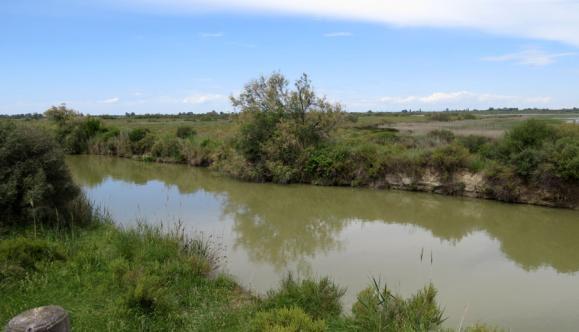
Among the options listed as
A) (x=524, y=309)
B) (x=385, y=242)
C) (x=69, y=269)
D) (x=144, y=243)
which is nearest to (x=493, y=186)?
(x=385, y=242)

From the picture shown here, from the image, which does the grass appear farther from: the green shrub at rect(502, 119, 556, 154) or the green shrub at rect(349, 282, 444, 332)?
the green shrub at rect(502, 119, 556, 154)

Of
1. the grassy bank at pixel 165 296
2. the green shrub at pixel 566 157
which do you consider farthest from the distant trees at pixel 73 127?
the green shrub at pixel 566 157

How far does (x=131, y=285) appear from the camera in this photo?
5.44 meters

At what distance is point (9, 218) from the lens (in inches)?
341

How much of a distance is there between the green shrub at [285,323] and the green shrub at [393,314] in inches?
23.6

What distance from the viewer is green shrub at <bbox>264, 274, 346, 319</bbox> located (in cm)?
547

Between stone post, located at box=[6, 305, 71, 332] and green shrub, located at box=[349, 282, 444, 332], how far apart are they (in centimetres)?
313

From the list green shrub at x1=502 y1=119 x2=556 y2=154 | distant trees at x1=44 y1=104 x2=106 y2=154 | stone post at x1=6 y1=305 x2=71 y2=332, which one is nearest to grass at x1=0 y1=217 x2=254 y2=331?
stone post at x1=6 y1=305 x2=71 y2=332

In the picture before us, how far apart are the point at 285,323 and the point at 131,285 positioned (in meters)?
2.18

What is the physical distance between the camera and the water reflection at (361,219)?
1004 cm

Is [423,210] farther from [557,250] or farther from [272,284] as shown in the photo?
[272,284]

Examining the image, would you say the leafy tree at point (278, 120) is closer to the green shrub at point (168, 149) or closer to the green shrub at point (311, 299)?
the green shrub at point (168, 149)

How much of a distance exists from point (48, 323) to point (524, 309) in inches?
268

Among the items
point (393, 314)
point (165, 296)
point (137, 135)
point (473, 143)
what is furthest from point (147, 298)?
point (137, 135)
